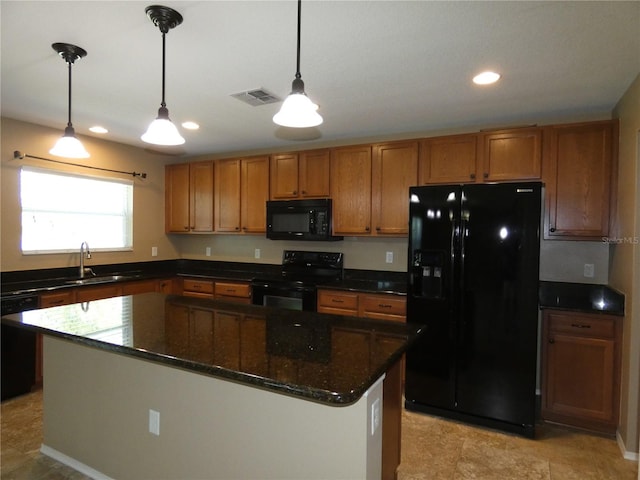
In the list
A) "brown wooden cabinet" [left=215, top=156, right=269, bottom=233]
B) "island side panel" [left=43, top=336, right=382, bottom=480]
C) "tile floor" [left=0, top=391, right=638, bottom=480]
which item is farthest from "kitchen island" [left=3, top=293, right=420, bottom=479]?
"brown wooden cabinet" [left=215, top=156, right=269, bottom=233]

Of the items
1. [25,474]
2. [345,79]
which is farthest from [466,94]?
[25,474]

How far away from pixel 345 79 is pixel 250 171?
7.30 ft

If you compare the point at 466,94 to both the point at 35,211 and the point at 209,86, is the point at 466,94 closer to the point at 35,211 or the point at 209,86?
the point at 209,86

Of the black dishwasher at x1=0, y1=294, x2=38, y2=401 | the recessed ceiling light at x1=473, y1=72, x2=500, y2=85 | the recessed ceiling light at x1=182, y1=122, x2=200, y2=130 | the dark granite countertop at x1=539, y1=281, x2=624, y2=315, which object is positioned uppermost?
the recessed ceiling light at x1=182, y1=122, x2=200, y2=130

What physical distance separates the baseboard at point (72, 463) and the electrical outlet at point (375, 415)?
1580 millimetres

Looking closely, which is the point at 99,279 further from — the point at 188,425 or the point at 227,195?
the point at 188,425

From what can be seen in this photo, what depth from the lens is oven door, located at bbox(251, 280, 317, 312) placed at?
383cm

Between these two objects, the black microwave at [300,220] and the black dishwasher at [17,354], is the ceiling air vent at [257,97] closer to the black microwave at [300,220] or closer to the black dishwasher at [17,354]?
the black microwave at [300,220]

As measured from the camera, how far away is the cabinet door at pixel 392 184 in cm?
363

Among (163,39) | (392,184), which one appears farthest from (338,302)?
(163,39)

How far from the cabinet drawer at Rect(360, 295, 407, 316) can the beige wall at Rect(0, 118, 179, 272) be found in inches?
116

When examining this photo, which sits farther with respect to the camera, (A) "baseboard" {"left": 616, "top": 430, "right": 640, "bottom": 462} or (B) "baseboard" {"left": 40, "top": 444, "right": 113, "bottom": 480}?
(A) "baseboard" {"left": 616, "top": 430, "right": 640, "bottom": 462}

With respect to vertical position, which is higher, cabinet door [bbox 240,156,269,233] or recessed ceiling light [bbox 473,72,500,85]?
recessed ceiling light [bbox 473,72,500,85]

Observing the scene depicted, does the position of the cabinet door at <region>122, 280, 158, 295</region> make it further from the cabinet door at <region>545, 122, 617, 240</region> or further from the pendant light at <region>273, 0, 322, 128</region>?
the cabinet door at <region>545, 122, 617, 240</region>
